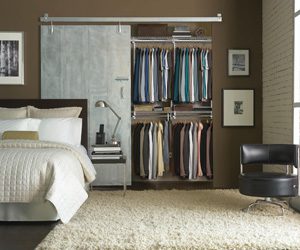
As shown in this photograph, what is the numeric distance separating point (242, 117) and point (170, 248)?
3440 millimetres

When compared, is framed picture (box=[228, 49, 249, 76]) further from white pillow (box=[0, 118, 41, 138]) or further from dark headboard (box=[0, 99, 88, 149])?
white pillow (box=[0, 118, 41, 138])

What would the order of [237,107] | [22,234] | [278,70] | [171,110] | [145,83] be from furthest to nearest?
[171,110] < [145,83] < [237,107] < [278,70] < [22,234]

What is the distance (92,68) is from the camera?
615cm

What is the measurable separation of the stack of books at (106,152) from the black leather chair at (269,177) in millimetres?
1687

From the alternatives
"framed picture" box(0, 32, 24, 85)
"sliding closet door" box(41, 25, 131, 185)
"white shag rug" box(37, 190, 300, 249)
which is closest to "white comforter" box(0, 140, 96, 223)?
"white shag rug" box(37, 190, 300, 249)

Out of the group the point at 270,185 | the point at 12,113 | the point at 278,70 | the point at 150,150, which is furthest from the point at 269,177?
the point at 12,113

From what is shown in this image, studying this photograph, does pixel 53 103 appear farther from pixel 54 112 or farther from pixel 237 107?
pixel 237 107

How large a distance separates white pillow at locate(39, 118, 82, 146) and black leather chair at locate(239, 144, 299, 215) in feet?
6.52

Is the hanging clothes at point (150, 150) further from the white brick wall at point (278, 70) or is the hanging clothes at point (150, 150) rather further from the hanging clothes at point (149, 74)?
the white brick wall at point (278, 70)

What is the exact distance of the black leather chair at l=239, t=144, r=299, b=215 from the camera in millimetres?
4176

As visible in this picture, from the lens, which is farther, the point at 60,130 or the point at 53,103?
the point at 53,103

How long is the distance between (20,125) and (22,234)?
181cm

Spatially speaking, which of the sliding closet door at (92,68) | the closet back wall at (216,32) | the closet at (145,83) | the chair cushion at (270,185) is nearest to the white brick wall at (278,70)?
the closet back wall at (216,32)

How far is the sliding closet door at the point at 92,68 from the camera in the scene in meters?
6.11
